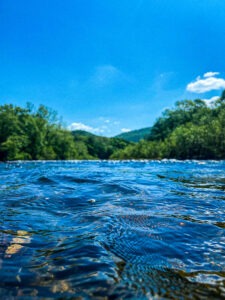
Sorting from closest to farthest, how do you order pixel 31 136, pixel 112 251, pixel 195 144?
pixel 112 251, pixel 195 144, pixel 31 136

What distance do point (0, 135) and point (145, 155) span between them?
1302 inches

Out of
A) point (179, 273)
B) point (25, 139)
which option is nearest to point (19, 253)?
point (179, 273)

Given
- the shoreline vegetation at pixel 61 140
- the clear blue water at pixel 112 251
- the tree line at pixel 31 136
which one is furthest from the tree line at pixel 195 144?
the clear blue water at pixel 112 251

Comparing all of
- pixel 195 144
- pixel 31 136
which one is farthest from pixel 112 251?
pixel 31 136

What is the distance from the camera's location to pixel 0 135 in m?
51.2

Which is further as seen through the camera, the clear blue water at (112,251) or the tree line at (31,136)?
the tree line at (31,136)

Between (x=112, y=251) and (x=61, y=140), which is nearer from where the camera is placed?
(x=112, y=251)

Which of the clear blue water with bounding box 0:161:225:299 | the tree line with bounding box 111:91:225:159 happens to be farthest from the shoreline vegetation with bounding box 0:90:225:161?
the clear blue water with bounding box 0:161:225:299

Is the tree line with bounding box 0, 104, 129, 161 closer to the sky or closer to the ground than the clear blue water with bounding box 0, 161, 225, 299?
closer to the sky

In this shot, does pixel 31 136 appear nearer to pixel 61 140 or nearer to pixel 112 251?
pixel 61 140

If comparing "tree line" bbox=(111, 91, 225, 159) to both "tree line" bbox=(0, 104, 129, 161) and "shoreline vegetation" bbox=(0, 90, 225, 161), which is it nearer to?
"shoreline vegetation" bbox=(0, 90, 225, 161)

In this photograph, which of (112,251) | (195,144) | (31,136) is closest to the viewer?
(112,251)

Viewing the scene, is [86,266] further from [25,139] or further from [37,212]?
[25,139]

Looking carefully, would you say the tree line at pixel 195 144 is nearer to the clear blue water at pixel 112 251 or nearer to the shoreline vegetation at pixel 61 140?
the shoreline vegetation at pixel 61 140
